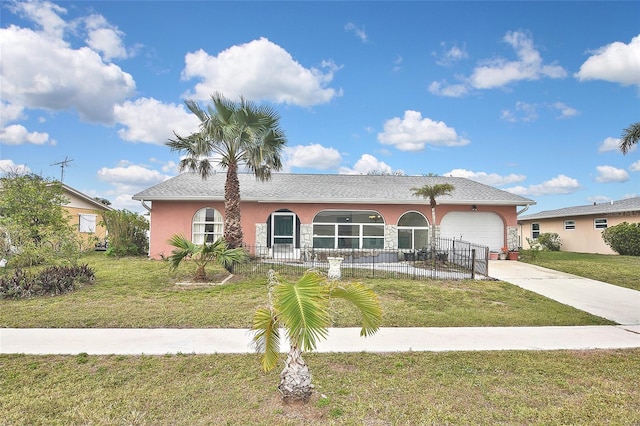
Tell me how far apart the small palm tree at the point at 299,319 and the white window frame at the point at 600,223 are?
2636cm

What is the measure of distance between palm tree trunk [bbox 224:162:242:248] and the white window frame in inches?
945

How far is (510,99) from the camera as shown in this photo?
18.0 metres

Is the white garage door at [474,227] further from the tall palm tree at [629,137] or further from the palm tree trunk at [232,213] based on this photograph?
the palm tree trunk at [232,213]

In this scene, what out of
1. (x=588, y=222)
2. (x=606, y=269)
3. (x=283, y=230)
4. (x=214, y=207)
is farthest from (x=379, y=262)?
(x=588, y=222)

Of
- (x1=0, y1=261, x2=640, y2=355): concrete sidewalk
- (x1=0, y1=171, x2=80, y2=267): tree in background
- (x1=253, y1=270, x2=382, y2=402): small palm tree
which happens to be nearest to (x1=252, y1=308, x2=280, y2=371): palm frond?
(x1=253, y1=270, x2=382, y2=402): small palm tree

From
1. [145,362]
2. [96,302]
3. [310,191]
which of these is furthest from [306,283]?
[310,191]

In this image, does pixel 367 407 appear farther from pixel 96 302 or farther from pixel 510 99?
pixel 510 99

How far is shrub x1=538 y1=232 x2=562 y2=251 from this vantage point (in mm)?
25906

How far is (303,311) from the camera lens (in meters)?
3.21

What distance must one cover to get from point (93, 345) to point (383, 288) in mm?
7309

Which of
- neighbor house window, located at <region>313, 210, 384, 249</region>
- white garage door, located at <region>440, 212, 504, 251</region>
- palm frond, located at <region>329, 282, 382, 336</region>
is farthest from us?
white garage door, located at <region>440, 212, 504, 251</region>

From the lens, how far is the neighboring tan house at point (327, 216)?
17609 mm

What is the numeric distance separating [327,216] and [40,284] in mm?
12109

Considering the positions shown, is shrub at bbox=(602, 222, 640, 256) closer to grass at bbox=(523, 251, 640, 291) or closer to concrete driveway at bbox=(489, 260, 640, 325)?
grass at bbox=(523, 251, 640, 291)
